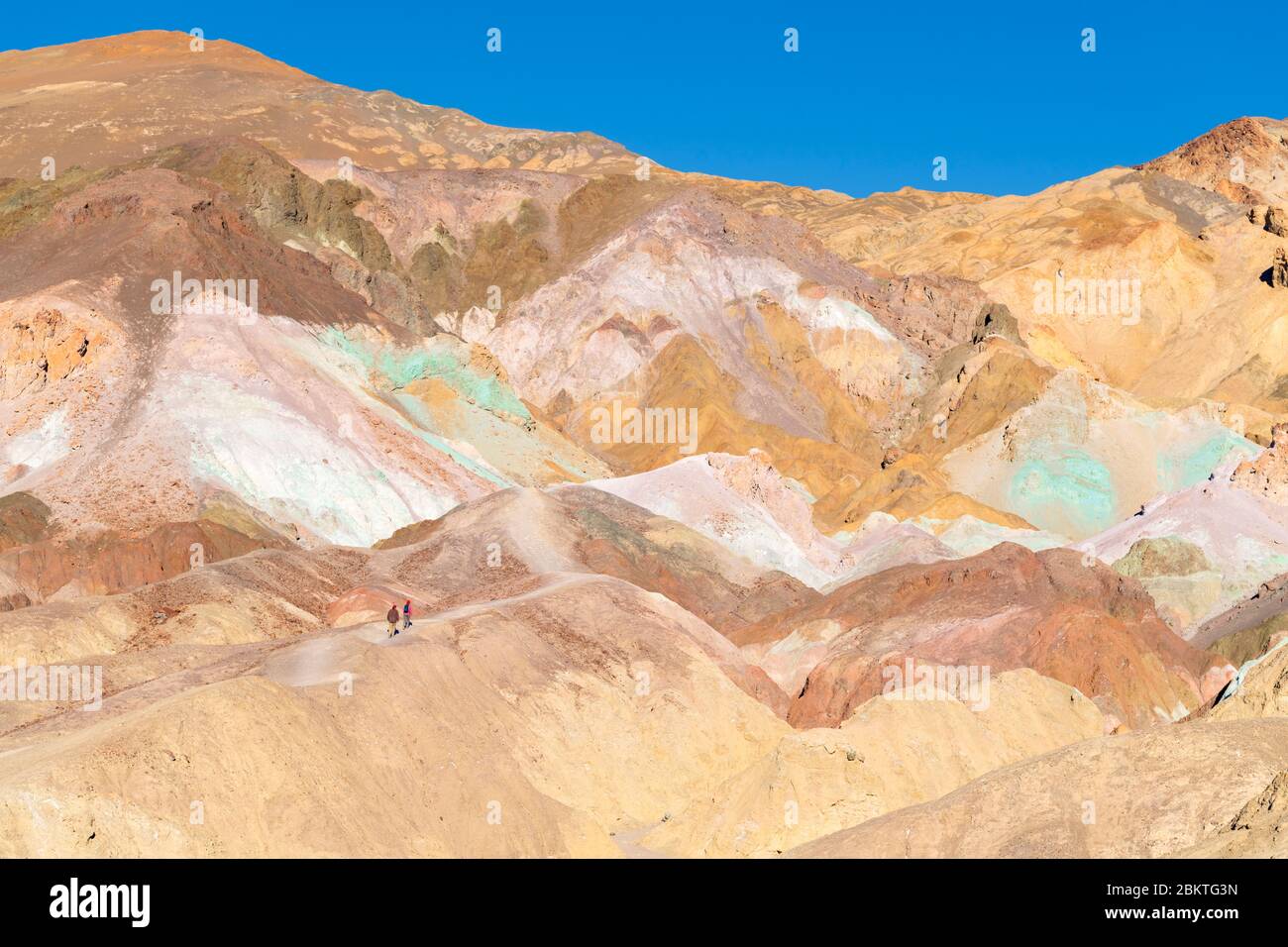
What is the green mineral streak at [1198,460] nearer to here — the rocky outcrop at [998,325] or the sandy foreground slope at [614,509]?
the sandy foreground slope at [614,509]

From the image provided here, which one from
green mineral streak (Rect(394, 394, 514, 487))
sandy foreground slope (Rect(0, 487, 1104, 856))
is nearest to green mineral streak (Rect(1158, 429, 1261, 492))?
green mineral streak (Rect(394, 394, 514, 487))

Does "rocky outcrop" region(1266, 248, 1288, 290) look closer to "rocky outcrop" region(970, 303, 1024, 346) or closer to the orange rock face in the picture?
"rocky outcrop" region(970, 303, 1024, 346)

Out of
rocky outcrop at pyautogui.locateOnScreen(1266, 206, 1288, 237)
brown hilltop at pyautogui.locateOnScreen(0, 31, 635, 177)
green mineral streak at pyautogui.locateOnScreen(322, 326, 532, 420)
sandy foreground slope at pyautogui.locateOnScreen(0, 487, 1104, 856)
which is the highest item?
brown hilltop at pyautogui.locateOnScreen(0, 31, 635, 177)

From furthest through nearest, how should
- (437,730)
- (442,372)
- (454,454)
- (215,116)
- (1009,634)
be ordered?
(215,116), (442,372), (454,454), (1009,634), (437,730)

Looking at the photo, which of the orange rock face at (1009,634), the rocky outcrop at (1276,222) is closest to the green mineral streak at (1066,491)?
the orange rock face at (1009,634)

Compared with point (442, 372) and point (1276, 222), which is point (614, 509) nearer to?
point (442, 372)

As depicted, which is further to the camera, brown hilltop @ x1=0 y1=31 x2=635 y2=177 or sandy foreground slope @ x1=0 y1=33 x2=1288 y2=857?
brown hilltop @ x1=0 y1=31 x2=635 y2=177

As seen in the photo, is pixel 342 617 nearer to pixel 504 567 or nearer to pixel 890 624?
pixel 504 567

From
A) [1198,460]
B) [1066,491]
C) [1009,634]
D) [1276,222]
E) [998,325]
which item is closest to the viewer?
[1009,634]

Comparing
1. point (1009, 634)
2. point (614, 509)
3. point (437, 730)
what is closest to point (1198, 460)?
point (614, 509)

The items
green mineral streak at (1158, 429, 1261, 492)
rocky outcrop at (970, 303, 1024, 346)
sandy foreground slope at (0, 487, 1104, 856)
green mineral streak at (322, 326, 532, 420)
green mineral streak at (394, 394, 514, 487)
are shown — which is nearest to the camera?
sandy foreground slope at (0, 487, 1104, 856)
